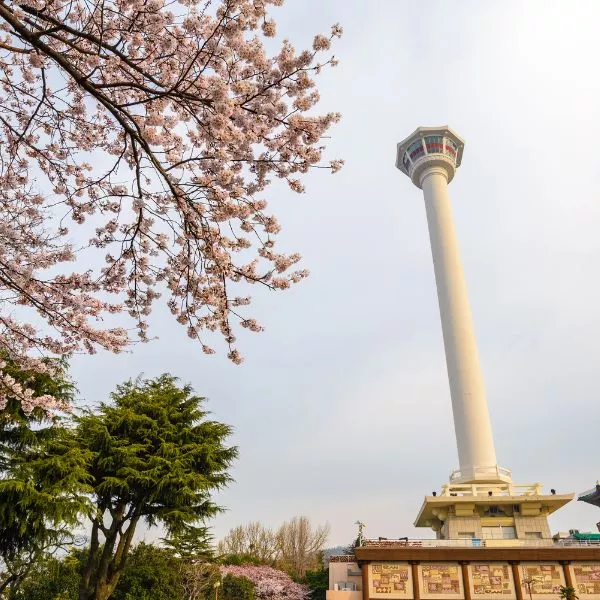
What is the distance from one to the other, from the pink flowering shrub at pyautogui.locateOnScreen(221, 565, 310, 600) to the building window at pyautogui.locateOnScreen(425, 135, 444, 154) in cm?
3240

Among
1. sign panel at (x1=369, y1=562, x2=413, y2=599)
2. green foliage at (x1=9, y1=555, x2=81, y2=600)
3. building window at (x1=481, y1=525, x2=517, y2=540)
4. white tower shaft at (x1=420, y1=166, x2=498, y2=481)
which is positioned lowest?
green foliage at (x1=9, y1=555, x2=81, y2=600)

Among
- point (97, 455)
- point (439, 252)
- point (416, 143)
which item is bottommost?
point (97, 455)

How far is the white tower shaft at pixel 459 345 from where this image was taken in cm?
2844

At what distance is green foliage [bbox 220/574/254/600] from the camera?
1146 inches

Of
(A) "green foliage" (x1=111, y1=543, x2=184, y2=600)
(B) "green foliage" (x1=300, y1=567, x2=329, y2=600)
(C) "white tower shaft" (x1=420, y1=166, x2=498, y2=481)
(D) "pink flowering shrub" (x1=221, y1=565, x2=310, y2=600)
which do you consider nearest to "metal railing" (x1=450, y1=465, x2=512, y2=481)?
(C) "white tower shaft" (x1=420, y1=166, x2=498, y2=481)

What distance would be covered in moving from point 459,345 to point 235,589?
19801 mm

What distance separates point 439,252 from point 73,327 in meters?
30.7

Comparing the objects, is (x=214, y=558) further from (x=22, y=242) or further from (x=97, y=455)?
(x=22, y=242)

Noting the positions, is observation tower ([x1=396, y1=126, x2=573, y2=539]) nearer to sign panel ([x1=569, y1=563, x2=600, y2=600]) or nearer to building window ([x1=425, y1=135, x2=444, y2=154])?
building window ([x1=425, y1=135, x2=444, y2=154])

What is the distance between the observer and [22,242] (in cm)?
687

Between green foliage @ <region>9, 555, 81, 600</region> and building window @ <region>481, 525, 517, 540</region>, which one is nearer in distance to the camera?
Answer: green foliage @ <region>9, 555, 81, 600</region>

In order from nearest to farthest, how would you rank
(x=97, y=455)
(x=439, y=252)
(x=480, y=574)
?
(x=97, y=455)
(x=480, y=574)
(x=439, y=252)

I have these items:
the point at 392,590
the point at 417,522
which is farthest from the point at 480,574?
the point at 417,522

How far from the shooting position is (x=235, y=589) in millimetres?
29375
